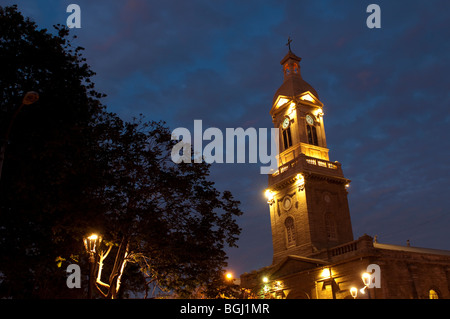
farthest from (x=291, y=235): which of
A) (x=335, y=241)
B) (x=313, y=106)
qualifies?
(x=313, y=106)

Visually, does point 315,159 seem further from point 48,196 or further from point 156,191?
point 48,196

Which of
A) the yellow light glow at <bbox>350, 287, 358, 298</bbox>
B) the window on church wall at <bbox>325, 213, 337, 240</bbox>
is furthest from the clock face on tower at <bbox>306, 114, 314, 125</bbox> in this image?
the yellow light glow at <bbox>350, 287, 358, 298</bbox>

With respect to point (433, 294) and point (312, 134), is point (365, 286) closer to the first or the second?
point (433, 294)

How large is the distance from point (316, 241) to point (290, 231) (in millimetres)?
4292

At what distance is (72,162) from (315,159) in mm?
34344

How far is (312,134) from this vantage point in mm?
51719

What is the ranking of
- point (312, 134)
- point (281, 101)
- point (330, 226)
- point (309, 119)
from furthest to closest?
point (281, 101), point (309, 119), point (312, 134), point (330, 226)

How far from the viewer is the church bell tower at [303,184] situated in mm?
45688

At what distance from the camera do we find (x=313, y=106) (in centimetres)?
5262

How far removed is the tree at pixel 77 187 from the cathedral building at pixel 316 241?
56.0ft

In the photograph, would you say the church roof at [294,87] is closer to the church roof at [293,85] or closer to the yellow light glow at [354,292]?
the church roof at [293,85]

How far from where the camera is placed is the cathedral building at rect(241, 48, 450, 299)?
36469 mm

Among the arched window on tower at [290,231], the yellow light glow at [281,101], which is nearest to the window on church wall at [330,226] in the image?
the arched window on tower at [290,231]

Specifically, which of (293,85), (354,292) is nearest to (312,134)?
(293,85)
